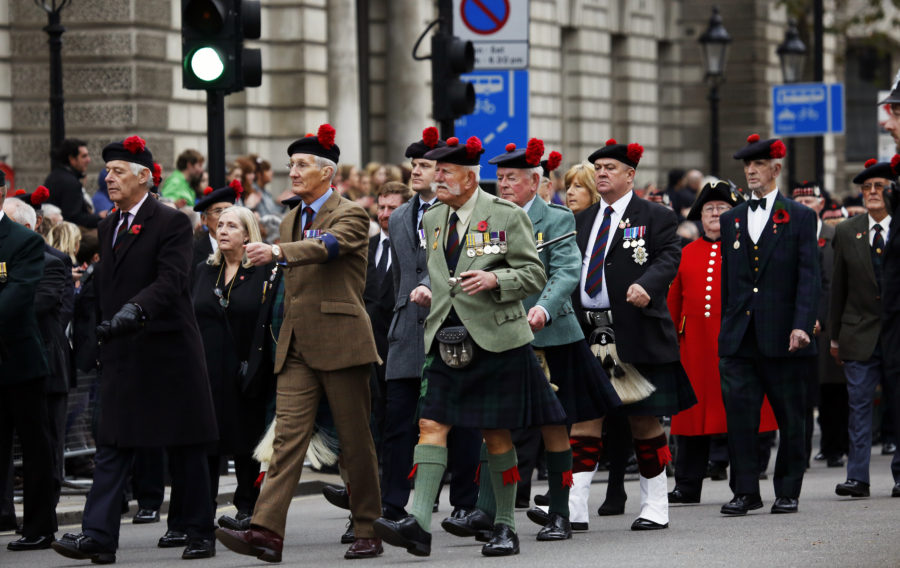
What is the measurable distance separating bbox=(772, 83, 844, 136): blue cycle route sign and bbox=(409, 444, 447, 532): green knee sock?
62.4ft

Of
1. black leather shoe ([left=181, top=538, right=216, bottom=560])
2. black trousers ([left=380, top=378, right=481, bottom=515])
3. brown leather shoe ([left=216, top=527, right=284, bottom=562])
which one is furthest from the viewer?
black trousers ([left=380, top=378, right=481, bottom=515])

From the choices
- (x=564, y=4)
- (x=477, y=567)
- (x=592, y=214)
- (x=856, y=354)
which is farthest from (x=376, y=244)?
(x=564, y=4)

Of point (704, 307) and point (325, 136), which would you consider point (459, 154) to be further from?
point (704, 307)

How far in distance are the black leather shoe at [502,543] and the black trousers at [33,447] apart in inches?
98.1

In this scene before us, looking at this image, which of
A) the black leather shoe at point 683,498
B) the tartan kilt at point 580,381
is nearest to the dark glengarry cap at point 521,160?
the tartan kilt at point 580,381

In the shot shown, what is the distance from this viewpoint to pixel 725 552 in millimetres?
9289

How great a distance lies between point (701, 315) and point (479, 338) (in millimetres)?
4067

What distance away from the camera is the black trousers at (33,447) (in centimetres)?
1040

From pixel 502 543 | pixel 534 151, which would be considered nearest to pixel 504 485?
pixel 502 543

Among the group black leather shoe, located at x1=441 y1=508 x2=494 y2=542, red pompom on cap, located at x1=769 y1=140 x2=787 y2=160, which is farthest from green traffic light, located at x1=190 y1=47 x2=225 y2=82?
black leather shoe, located at x1=441 y1=508 x2=494 y2=542

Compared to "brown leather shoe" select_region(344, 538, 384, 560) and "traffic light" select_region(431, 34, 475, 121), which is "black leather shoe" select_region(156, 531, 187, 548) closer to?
"brown leather shoe" select_region(344, 538, 384, 560)

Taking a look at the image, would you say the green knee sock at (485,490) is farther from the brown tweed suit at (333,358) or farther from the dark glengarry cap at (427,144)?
the dark glengarry cap at (427,144)

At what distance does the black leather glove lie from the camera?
9.30 m

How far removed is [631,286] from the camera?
10648mm
